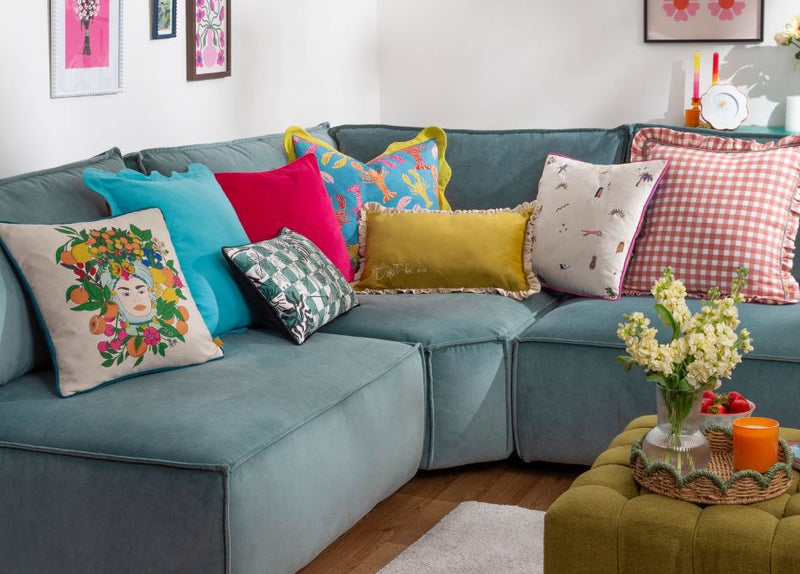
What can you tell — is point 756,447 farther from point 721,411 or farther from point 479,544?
point 479,544

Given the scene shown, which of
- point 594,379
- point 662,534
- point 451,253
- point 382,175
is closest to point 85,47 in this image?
point 382,175

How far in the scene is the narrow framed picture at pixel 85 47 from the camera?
308 centimetres

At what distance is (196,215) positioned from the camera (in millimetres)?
2766

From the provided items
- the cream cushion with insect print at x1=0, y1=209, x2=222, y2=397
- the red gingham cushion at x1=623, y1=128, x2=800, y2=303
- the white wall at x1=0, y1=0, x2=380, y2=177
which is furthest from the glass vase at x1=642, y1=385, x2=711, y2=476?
the white wall at x1=0, y1=0, x2=380, y2=177

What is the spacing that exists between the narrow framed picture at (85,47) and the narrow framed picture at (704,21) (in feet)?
8.39

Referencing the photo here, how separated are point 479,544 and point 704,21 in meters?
3.09

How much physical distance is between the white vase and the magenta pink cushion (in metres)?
2.28

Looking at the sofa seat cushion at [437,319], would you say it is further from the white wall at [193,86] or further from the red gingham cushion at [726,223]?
the white wall at [193,86]

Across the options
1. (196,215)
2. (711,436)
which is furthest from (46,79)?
(711,436)

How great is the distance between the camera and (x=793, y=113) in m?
4.59

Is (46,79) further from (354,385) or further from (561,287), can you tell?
(561,287)


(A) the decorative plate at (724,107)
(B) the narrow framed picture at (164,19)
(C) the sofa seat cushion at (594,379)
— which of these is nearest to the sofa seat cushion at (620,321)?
(C) the sofa seat cushion at (594,379)

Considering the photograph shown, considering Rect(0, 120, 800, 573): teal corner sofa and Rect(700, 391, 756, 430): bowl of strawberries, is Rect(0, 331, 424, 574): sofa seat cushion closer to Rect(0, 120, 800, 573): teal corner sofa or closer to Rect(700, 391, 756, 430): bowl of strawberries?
Rect(0, 120, 800, 573): teal corner sofa

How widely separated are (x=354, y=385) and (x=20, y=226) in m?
0.81
